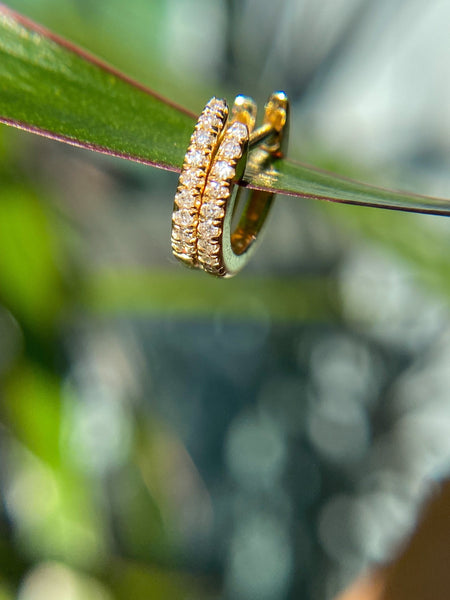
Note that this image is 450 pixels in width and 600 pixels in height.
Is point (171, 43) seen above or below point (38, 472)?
above

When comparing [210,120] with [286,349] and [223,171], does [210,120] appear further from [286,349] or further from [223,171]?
[286,349]

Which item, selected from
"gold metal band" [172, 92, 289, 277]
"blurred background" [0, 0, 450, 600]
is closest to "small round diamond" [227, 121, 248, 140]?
"gold metal band" [172, 92, 289, 277]

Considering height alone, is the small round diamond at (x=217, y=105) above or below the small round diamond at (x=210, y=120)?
above

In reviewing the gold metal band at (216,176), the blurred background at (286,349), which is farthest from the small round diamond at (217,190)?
the blurred background at (286,349)

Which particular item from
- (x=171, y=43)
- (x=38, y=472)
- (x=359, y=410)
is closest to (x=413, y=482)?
(x=359, y=410)

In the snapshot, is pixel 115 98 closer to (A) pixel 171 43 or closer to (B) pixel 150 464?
(B) pixel 150 464

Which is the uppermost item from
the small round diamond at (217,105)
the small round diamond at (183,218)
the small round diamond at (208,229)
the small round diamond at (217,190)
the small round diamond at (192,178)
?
the small round diamond at (217,105)

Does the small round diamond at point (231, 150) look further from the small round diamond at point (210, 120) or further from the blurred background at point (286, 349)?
the blurred background at point (286, 349)

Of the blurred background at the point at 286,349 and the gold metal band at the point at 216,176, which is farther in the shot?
the blurred background at the point at 286,349
